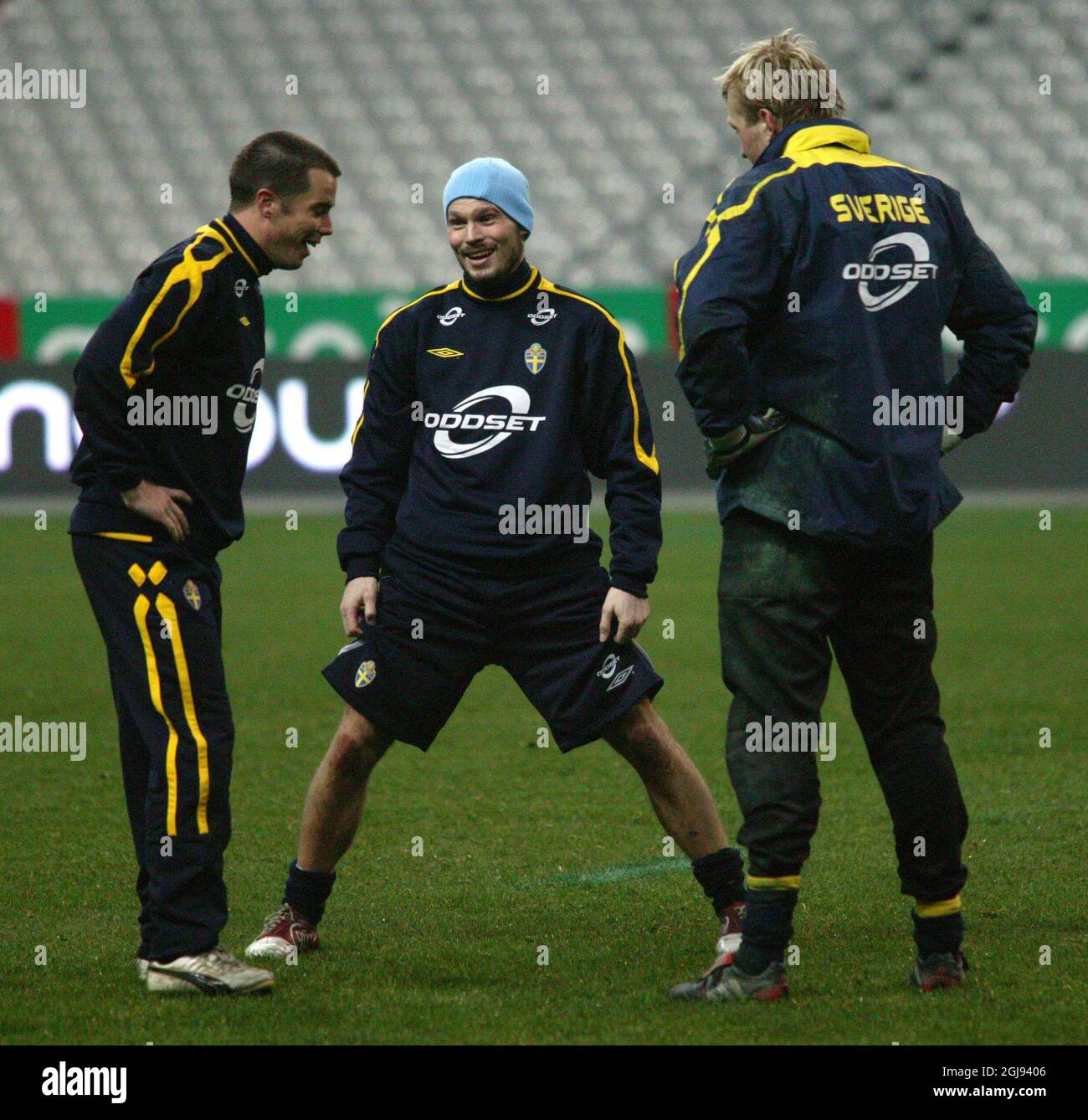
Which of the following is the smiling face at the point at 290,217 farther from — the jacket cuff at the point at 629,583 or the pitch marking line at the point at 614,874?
the pitch marking line at the point at 614,874

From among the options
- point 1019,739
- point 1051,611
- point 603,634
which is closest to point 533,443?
point 603,634

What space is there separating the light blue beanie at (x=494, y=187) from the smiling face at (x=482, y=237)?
2 cm

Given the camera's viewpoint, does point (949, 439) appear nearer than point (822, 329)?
No

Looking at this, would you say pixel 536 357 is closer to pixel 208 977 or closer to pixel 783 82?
pixel 783 82

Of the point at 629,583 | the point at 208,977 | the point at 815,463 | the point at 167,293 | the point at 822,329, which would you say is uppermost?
the point at 167,293

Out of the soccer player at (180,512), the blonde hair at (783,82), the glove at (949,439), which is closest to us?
the blonde hair at (783,82)

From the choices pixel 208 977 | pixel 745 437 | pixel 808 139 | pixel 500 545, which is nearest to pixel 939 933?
pixel 745 437

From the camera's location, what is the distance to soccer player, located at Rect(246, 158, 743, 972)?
4.15m

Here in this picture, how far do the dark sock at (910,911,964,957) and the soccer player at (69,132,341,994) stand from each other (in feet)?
4.80

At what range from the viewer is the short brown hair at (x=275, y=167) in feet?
13.2

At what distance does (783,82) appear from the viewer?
374 cm

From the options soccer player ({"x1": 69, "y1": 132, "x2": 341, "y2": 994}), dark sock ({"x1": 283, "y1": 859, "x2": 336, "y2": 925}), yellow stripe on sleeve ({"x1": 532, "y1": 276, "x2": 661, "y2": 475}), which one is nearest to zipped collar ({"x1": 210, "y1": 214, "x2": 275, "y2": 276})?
soccer player ({"x1": 69, "y1": 132, "x2": 341, "y2": 994})

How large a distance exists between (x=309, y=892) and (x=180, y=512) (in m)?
1.03

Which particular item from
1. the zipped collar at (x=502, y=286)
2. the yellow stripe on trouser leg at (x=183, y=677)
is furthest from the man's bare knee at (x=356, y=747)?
the zipped collar at (x=502, y=286)
